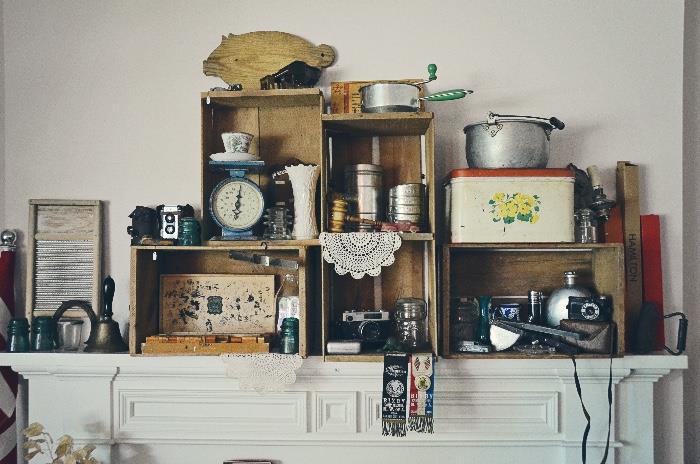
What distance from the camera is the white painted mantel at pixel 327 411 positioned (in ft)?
8.34

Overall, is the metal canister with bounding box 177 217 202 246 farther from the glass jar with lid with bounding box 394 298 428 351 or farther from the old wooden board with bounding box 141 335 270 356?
the glass jar with lid with bounding box 394 298 428 351

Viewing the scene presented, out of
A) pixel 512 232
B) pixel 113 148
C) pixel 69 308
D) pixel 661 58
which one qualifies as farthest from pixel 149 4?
pixel 661 58

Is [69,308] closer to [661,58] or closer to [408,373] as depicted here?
[408,373]

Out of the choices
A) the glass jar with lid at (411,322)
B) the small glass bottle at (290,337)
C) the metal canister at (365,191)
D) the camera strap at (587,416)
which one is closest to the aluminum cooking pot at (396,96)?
the metal canister at (365,191)

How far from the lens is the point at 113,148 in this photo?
9.14 ft

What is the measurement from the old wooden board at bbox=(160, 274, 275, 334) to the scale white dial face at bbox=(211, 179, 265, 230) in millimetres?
273

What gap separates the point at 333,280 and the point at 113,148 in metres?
1.12

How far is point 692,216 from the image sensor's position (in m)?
2.75

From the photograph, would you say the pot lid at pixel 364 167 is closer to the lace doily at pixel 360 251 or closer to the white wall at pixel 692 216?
the lace doily at pixel 360 251

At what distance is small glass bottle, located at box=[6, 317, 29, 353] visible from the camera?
2629 millimetres

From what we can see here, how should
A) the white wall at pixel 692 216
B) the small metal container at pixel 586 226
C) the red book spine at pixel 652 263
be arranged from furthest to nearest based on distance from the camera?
the white wall at pixel 692 216
the red book spine at pixel 652 263
the small metal container at pixel 586 226

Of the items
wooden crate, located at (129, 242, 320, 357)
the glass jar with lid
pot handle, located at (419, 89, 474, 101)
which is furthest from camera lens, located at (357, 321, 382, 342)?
pot handle, located at (419, 89, 474, 101)

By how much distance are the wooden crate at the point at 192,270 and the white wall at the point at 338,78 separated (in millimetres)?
186

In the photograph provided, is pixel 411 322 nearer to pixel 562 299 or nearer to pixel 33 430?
pixel 562 299
